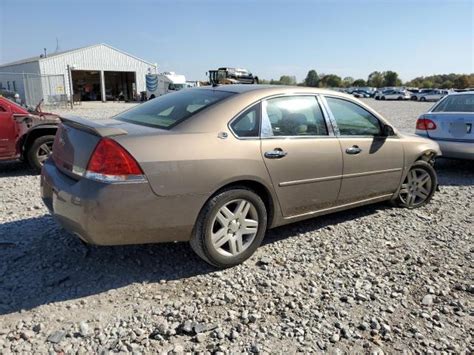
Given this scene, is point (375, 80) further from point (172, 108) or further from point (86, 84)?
point (172, 108)

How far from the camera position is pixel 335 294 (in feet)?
10.4

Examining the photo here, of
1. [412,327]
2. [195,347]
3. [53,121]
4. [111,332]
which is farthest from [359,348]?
[53,121]

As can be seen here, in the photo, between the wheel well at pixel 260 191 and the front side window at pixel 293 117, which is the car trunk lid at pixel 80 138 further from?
the front side window at pixel 293 117

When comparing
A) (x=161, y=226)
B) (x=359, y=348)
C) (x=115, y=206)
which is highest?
(x=115, y=206)

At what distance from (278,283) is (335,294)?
0.46m

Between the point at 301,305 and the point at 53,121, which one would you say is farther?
the point at 53,121

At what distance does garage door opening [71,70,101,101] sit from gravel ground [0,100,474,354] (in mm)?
44823

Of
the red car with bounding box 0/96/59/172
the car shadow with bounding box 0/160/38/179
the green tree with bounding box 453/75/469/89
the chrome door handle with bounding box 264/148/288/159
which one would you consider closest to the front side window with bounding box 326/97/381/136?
the chrome door handle with bounding box 264/148/288/159

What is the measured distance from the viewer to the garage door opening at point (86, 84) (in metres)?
45.8

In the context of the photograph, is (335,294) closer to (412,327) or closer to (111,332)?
(412,327)

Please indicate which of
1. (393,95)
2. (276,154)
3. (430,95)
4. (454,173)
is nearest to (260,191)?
(276,154)

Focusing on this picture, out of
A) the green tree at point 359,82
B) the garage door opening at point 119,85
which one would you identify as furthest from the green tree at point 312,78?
the garage door opening at point 119,85

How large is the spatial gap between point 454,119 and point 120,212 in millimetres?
6302

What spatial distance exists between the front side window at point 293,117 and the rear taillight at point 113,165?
4.01ft
